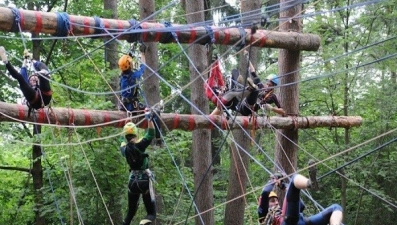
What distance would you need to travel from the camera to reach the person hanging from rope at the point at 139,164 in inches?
214

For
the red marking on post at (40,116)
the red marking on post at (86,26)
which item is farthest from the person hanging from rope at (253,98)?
the red marking on post at (40,116)

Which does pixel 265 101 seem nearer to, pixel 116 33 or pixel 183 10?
pixel 116 33

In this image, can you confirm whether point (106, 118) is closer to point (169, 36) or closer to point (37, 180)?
point (169, 36)

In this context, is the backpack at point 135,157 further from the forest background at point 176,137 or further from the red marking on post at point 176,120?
the forest background at point 176,137

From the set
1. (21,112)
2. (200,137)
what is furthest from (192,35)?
(200,137)

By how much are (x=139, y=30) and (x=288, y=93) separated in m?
2.17

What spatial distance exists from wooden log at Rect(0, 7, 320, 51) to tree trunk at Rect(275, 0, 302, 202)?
182mm

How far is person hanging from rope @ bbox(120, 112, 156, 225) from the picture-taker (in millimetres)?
5438

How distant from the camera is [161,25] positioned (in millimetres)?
6219

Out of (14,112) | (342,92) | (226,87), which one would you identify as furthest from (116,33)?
(342,92)

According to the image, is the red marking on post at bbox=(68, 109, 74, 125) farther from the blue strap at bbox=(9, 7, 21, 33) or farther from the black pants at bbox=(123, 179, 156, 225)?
the blue strap at bbox=(9, 7, 21, 33)

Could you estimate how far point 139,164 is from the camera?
569cm

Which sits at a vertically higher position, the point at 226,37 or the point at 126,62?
the point at 226,37

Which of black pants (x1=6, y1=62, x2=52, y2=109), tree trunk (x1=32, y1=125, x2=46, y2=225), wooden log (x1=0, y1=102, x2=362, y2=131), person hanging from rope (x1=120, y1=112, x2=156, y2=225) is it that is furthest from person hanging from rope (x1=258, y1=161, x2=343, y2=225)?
tree trunk (x1=32, y1=125, x2=46, y2=225)
